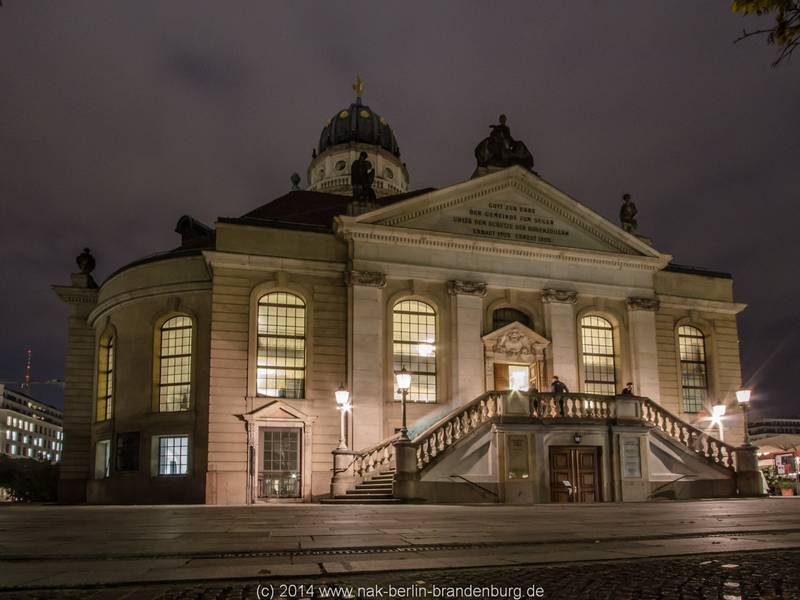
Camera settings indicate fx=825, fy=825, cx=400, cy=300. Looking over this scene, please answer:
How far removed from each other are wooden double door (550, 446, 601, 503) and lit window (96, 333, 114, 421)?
60.4ft

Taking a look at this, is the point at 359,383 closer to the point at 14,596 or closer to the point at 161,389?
the point at 161,389

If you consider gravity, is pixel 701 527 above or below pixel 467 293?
below

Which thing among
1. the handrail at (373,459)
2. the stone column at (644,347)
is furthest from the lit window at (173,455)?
the stone column at (644,347)

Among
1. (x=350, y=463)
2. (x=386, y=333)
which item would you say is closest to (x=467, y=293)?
(x=386, y=333)

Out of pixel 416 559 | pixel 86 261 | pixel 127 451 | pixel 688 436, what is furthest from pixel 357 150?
pixel 416 559

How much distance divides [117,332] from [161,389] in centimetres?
366

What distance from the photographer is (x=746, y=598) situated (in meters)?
5.15

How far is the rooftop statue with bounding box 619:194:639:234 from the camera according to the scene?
36.8m

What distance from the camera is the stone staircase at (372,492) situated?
25125mm

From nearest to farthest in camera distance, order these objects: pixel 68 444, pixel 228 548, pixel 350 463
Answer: pixel 228 548 → pixel 350 463 → pixel 68 444

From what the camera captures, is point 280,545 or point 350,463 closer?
point 280,545

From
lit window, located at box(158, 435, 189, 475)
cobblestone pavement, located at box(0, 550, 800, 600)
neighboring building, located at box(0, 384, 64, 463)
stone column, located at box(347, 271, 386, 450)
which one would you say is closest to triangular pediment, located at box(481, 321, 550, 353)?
stone column, located at box(347, 271, 386, 450)

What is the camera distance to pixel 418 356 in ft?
104

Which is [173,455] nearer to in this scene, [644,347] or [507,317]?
[507,317]
